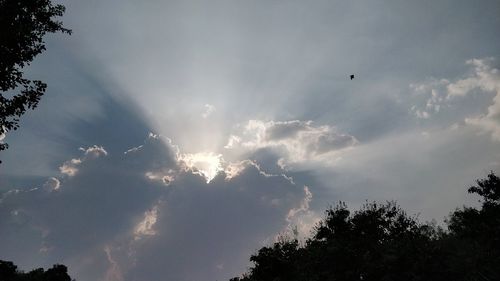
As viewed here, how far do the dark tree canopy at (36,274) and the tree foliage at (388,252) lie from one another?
3273 inches

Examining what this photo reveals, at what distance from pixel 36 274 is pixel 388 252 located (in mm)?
117554

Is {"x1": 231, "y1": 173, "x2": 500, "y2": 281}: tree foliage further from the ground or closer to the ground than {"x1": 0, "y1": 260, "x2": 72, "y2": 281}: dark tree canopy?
closer to the ground

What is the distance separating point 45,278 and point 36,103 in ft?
394

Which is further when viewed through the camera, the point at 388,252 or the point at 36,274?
the point at 36,274

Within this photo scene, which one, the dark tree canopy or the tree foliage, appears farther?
the dark tree canopy

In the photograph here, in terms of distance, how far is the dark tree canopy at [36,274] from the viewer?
359 ft

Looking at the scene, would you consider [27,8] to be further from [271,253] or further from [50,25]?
[271,253]

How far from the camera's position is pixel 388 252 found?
1553 inches

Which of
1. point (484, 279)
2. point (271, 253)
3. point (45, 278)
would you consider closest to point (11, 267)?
point (45, 278)

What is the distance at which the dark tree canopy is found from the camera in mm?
109312

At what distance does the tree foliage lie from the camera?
116ft

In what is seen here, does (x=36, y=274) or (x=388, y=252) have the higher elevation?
(x=36, y=274)

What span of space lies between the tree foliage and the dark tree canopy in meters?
83.1

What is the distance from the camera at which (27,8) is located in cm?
1761
